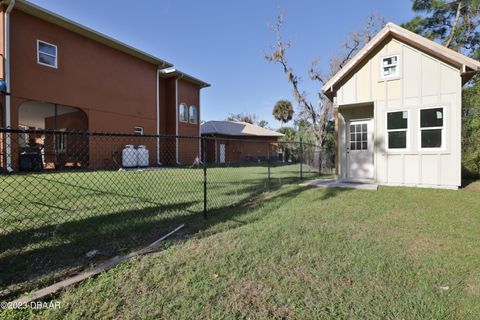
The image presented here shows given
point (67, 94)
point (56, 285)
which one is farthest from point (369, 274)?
point (67, 94)

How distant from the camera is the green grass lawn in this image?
9.71 ft

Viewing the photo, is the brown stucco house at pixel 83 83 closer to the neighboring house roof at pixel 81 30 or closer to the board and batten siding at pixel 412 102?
the neighboring house roof at pixel 81 30

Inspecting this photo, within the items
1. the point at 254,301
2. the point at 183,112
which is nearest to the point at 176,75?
the point at 183,112

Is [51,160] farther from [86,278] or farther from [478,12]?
[478,12]

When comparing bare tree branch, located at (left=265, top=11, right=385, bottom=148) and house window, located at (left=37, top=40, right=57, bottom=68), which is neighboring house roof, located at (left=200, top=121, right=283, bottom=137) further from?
house window, located at (left=37, top=40, right=57, bottom=68)

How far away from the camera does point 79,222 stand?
4.50 meters

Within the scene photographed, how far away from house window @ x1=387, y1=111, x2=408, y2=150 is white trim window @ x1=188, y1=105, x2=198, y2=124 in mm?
15302

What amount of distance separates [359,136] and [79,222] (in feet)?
31.3

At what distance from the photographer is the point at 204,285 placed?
2660 millimetres

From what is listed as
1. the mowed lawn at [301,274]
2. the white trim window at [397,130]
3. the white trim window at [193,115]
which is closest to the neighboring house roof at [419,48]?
the white trim window at [397,130]

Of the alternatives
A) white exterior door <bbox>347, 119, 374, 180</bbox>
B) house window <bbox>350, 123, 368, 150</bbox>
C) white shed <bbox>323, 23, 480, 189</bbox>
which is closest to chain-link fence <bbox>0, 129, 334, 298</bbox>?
white exterior door <bbox>347, 119, 374, 180</bbox>

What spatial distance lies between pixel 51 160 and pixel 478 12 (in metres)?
30.5

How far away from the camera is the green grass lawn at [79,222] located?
296cm

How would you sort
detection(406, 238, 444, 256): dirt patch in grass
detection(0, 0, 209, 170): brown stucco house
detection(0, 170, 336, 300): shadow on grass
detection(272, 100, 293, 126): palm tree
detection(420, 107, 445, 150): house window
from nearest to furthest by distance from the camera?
detection(0, 170, 336, 300): shadow on grass → detection(406, 238, 444, 256): dirt patch in grass → detection(420, 107, 445, 150): house window → detection(0, 0, 209, 170): brown stucco house → detection(272, 100, 293, 126): palm tree
